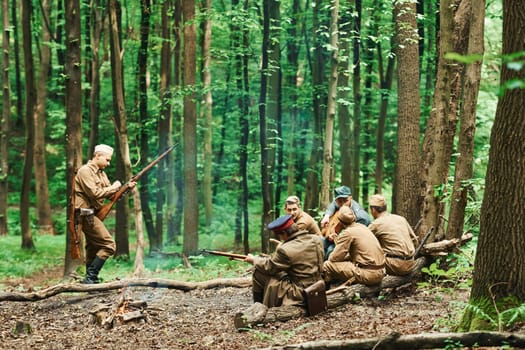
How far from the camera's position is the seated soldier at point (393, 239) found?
9.32 m

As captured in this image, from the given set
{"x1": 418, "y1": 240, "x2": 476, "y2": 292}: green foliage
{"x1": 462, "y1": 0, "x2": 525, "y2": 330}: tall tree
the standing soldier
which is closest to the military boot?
the standing soldier

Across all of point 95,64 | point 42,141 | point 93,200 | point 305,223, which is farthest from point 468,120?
point 42,141

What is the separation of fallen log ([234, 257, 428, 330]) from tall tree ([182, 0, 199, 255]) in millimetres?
8014

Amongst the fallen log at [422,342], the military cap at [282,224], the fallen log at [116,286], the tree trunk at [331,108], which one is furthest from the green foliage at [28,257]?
the fallen log at [422,342]

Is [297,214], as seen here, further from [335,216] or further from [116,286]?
[116,286]

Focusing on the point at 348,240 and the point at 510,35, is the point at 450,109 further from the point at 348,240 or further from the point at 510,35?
the point at 510,35

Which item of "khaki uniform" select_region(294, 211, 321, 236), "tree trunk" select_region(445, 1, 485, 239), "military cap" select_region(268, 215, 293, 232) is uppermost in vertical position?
"tree trunk" select_region(445, 1, 485, 239)

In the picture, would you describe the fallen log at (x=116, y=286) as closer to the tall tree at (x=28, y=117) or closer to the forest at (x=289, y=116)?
the forest at (x=289, y=116)

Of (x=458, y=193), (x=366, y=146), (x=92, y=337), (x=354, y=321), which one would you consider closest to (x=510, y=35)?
(x=354, y=321)

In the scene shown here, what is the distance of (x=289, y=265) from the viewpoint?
27.2 feet

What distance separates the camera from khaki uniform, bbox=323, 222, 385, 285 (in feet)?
29.3

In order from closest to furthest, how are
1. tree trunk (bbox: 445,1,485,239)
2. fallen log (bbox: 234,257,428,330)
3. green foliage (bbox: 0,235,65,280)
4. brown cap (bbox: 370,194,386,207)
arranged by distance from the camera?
fallen log (bbox: 234,257,428,330)
brown cap (bbox: 370,194,386,207)
tree trunk (bbox: 445,1,485,239)
green foliage (bbox: 0,235,65,280)

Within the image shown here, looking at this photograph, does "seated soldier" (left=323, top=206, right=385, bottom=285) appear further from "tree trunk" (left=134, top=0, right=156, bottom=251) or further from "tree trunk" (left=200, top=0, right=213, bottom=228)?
"tree trunk" (left=200, top=0, right=213, bottom=228)

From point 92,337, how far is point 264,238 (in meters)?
10.4
